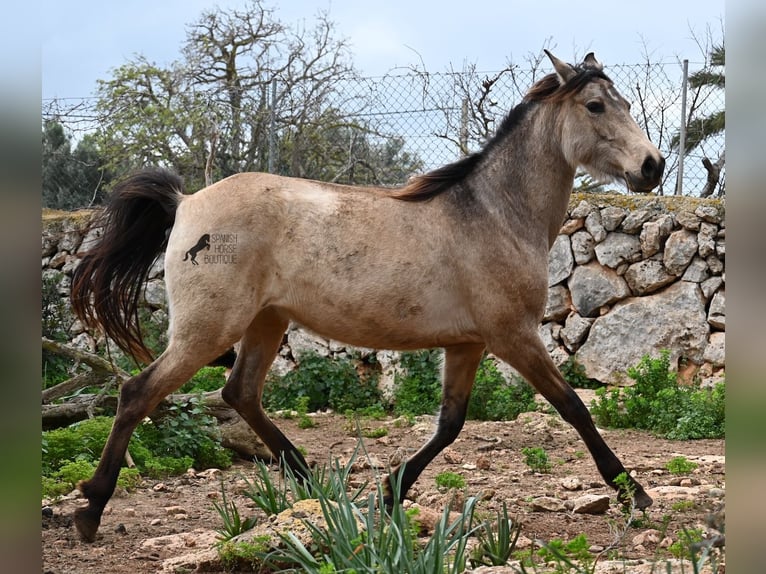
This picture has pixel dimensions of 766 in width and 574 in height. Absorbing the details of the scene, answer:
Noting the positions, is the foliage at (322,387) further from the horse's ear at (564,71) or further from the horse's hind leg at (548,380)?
the horse's ear at (564,71)

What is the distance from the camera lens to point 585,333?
8828mm

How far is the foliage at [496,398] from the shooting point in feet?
26.9

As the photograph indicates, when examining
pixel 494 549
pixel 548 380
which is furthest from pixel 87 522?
pixel 548 380

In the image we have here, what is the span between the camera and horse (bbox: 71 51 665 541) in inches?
165

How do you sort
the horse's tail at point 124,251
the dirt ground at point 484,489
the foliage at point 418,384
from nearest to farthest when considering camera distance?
1. the dirt ground at point 484,489
2. the horse's tail at point 124,251
3. the foliage at point 418,384

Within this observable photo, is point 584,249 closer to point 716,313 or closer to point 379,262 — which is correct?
point 716,313

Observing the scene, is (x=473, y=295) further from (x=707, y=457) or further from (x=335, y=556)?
(x=707, y=457)

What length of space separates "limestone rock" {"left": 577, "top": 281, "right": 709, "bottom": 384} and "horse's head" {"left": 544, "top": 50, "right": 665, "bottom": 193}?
13.3 feet

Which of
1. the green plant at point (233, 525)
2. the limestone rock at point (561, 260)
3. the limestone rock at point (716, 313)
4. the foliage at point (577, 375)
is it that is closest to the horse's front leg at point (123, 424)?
the green plant at point (233, 525)

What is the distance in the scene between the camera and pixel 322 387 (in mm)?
9031

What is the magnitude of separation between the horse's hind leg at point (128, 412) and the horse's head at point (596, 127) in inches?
92.5
